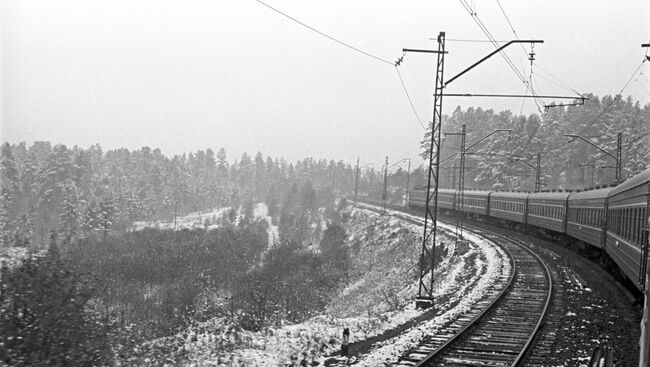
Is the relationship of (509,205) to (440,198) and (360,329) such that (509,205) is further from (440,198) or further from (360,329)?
(360,329)

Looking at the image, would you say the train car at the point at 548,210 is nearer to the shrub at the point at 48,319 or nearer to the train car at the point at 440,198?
the train car at the point at 440,198

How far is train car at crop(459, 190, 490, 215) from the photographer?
50844 millimetres

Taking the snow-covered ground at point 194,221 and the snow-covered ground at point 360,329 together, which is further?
the snow-covered ground at point 194,221

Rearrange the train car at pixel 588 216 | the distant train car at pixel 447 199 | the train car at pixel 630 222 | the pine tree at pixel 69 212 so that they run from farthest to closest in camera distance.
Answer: the pine tree at pixel 69 212 < the distant train car at pixel 447 199 < the train car at pixel 588 216 < the train car at pixel 630 222

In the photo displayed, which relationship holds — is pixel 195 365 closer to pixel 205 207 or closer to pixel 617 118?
pixel 617 118

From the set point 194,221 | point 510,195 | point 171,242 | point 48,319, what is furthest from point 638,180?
point 194,221

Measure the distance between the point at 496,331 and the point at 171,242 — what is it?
63429 millimetres

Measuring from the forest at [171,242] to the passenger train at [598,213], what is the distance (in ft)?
12.0

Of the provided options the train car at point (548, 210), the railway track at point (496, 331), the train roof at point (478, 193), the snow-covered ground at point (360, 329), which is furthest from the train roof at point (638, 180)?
the train roof at point (478, 193)

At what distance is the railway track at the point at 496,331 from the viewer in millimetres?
10320

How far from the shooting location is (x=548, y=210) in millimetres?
34969

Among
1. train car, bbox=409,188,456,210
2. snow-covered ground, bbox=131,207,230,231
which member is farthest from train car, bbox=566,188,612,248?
A: snow-covered ground, bbox=131,207,230,231

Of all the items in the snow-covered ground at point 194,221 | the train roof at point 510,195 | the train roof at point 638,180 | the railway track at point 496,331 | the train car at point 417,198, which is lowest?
the snow-covered ground at point 194,221

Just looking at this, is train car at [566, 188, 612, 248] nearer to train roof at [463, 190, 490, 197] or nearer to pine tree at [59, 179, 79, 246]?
train roof at [463, 190, 490, 197]
